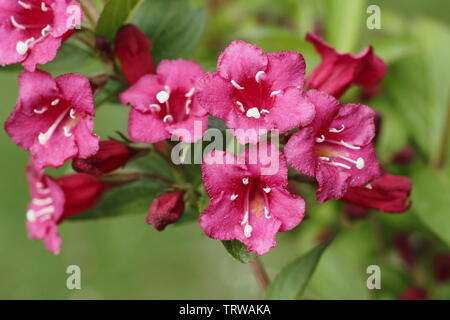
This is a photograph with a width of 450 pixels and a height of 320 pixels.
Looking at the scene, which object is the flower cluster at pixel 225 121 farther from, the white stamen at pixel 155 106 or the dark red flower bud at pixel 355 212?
the dark red flower bud at pixel 355 212

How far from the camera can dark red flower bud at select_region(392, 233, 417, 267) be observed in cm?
212

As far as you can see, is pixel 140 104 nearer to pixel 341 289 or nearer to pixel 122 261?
pixel 341 289

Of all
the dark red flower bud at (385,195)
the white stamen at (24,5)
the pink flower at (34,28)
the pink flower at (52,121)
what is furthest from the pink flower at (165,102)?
the dark red flower bud at (385,195)

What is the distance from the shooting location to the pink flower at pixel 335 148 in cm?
125

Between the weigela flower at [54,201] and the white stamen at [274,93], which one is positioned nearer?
the white stamen at [274,93]

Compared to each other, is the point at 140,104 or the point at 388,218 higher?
the point at 140,104

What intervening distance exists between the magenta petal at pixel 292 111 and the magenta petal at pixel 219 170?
12cm

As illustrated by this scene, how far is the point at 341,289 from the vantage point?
187 cm

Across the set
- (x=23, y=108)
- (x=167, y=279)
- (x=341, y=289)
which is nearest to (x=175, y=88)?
(x=23, y=108)

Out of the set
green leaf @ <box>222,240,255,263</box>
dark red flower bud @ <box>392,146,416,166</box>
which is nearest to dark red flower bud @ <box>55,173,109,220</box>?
green leaf @ <box>222,240,255,263</box>

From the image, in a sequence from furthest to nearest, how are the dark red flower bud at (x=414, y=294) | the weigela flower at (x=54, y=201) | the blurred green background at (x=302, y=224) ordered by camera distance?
the blurred green background at (x=302, y=224) < the dark red flower bud at (x=414, y=294) < the weigela flower at (x=54, y=201)

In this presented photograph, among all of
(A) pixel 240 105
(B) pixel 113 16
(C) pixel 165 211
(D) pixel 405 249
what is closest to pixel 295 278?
(C) pixel 165 211

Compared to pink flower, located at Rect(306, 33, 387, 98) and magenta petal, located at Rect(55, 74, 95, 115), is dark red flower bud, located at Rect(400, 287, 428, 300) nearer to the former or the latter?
pink flower, located at Rect(306, 33, 387, 98)

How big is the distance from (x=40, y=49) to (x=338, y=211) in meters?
1.32
